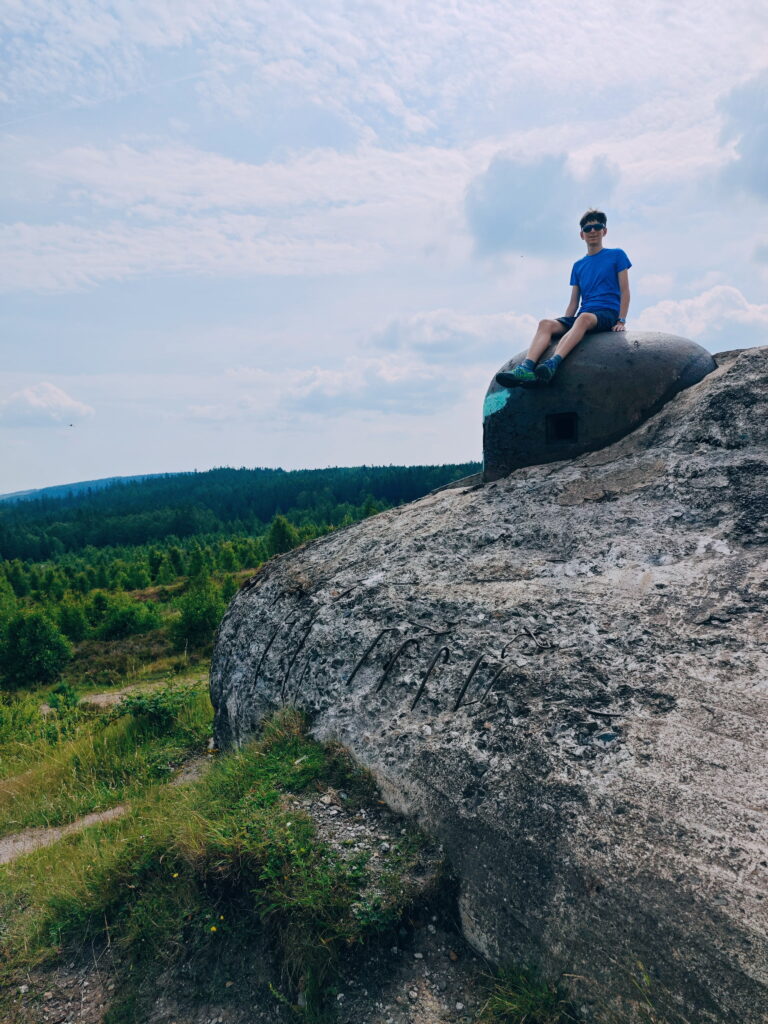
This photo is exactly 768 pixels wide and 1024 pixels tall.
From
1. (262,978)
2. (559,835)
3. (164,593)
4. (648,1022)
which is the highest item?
(559,835)

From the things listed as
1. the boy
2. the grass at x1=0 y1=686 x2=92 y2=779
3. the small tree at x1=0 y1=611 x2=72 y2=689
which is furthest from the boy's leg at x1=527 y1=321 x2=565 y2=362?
the small tree at x1=0 y1=611 x2=72 y2=689

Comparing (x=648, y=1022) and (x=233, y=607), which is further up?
(x=233, y=607)

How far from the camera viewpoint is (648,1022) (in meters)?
2.98

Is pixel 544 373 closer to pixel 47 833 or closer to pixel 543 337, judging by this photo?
pixel 543 337

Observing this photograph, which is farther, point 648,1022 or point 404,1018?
point 404,1018

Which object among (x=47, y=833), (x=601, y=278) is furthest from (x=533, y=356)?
(x=47, y=833)

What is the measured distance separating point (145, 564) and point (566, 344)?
2298 inches

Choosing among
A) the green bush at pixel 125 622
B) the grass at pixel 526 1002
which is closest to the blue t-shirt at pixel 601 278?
the grass at pixel 526 1002

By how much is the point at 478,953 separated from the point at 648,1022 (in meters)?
0.97

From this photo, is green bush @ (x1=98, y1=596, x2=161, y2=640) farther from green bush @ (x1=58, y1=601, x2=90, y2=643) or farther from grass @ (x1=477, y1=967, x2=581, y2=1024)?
grass @ (x1=477, y1=967, x2=581, y2=1024)

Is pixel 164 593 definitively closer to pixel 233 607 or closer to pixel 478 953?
pixel 233 607

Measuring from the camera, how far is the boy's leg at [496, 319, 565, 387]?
21.0ft

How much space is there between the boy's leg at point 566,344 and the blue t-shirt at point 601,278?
0.17 m

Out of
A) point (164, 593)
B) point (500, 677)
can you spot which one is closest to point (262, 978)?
point (500, 677)
